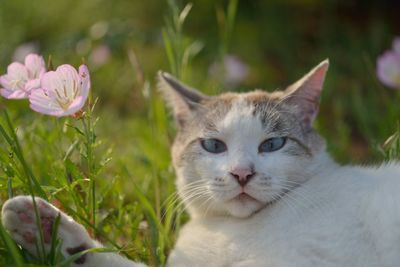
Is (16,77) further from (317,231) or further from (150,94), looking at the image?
(317,231)

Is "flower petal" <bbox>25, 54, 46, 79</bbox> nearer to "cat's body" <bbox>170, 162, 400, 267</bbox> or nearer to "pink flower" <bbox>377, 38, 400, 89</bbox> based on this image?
"cat's body" <bbox>170, 162, 400, 267</bbox>

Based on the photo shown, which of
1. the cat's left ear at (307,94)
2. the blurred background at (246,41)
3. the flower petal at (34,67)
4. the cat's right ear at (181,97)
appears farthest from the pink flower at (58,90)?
the blurred background at (246,41)

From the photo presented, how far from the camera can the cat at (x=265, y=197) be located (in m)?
1.77

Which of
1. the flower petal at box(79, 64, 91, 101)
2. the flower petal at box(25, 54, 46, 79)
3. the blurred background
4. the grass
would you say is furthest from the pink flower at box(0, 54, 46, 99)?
the blurred background

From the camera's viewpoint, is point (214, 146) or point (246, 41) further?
point (246, 41)

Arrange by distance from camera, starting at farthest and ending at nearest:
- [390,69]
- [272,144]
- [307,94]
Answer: [390,69] → [307,94] → [272,144]

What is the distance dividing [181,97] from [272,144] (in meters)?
0.51

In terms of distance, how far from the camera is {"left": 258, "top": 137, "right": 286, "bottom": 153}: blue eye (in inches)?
83.8

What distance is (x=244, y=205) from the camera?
78.8 inches

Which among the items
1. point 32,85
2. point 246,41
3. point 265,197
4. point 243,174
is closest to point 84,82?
point 32,85

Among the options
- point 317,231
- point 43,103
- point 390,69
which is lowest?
point 317,231

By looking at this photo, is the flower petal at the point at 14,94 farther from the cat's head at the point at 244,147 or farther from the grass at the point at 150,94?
the cat's head at the point at 244,147

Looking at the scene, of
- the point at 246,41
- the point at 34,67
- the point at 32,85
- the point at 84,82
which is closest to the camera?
the point at 84,82

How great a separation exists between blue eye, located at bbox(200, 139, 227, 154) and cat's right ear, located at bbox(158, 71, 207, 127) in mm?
245
